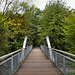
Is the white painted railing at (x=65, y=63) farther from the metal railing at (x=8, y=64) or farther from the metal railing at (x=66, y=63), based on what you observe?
the metal railing at (x=8, y=64)

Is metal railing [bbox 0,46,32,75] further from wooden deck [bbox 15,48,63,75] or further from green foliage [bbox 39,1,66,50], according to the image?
green foliage [bbox 39,1,66,50]

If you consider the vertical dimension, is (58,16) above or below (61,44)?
above

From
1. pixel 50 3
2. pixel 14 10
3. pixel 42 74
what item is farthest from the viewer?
pixel 50 3

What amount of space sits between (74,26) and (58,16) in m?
9.25

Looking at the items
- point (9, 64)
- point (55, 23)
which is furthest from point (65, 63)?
point (55, 23)

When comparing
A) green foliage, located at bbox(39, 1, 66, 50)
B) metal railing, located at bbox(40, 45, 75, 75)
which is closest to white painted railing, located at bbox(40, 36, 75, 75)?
metal railing, located at bbox(40, 45, 75, 75)

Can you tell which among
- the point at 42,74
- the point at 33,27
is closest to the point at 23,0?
the point at 42,74

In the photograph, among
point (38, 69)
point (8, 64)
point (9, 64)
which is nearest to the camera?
point (8, 64)

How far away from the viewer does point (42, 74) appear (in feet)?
15.2

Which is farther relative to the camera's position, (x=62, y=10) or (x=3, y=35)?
(x=62, y=10)

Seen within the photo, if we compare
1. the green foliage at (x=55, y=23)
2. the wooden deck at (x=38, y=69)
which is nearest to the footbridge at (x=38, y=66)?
the wooden deck at (x=38, y=69)

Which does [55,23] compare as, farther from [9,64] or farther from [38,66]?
[9,64]

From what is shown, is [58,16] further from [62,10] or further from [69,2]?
[69,2]

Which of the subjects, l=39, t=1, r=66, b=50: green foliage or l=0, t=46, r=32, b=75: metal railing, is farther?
l=39, t=1, r=66, b=50: green foliage
